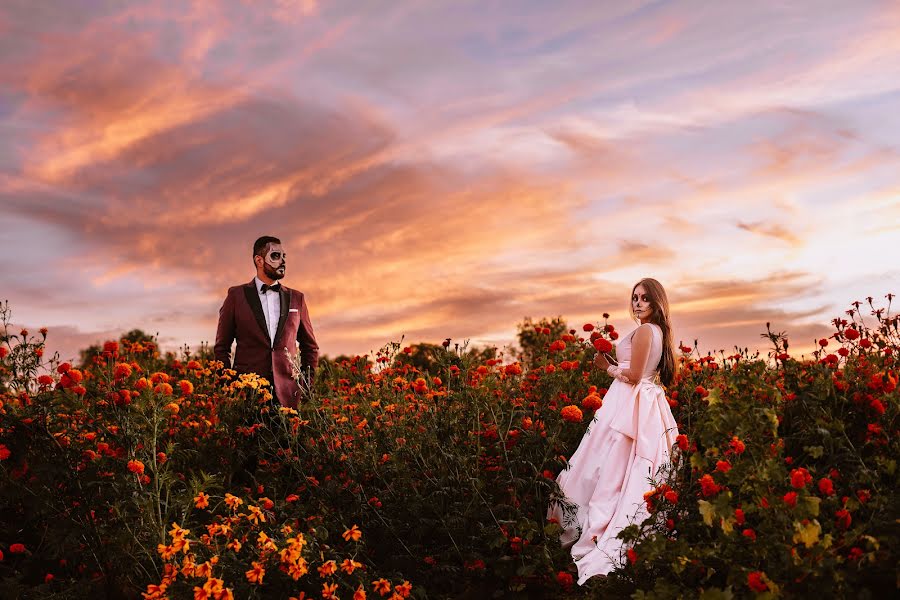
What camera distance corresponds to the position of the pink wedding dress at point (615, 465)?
19.2 feet

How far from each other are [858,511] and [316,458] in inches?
155

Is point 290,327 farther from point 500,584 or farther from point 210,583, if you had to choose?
point 210,583

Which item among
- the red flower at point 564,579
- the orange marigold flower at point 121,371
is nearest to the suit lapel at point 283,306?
the orange marigold flower at point 121,371

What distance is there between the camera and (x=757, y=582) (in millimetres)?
3721

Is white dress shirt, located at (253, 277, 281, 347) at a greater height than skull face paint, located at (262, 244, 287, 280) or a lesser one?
lesser

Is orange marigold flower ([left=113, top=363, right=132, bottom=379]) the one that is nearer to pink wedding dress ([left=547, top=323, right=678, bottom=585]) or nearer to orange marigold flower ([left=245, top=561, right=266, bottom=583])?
orange marigold flower ([left=245, top=561, right=266, bottom=583])

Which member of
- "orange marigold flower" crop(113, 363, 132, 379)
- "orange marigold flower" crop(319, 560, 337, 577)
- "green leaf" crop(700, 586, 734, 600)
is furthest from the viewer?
"orange marigold flower" crop(113, 363, 132, 379)

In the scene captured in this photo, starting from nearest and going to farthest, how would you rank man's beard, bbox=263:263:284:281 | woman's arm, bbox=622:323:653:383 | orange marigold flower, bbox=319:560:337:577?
orange marigold flower, bbox=319:560:337:577, woman's arm, bbox=622:323:653:383, man's beard, bbox=263:263:284:281

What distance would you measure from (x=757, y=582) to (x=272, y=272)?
17.6ft

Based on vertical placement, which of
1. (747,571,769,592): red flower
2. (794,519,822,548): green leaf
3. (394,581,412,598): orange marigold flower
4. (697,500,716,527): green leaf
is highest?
(697,500,716,527): green leaf

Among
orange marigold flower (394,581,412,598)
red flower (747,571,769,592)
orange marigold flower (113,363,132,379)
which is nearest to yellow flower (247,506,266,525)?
orange marigold flower (394,581,412,598)

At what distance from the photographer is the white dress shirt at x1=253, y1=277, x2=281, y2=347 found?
7577mm

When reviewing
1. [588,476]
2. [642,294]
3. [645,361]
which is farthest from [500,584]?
[642,294]

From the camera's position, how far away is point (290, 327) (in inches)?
300
